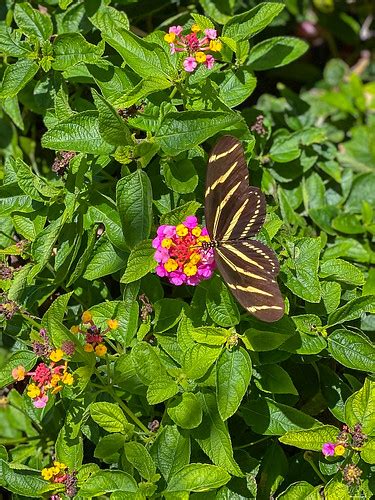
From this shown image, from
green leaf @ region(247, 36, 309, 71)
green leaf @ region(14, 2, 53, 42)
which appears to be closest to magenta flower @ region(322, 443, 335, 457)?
green leaf @ region(247, 36, 309, 71)

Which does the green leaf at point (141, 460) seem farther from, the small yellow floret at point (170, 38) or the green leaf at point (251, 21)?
the green leaf at point (251, 21)

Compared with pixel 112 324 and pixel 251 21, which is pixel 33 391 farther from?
pixel 251 21

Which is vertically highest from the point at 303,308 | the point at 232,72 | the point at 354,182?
the point at 232,72

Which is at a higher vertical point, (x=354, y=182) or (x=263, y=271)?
(x=263, y=271)

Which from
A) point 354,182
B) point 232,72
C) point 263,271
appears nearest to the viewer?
point 263,271

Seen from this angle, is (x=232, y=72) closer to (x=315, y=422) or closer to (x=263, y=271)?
(x=263, y=271)

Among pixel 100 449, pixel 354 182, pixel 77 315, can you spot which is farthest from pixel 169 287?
pixel 354 182
